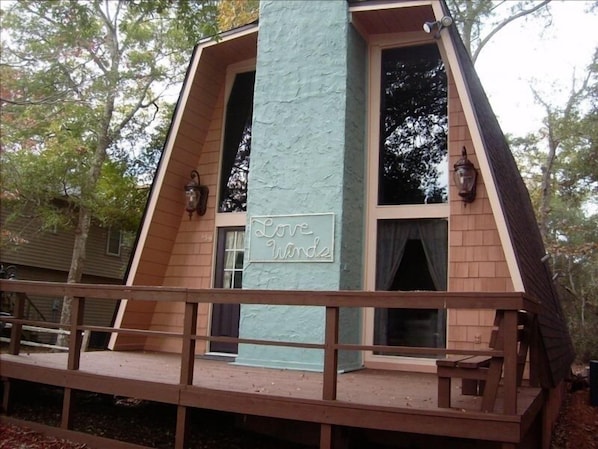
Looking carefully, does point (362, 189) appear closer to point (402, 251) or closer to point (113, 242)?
point (402, 251)

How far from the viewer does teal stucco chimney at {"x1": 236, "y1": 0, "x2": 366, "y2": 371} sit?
6992mm

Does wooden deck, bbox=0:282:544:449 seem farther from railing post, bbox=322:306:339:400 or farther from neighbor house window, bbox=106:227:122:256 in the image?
neighbor house window, bbox=106:227:122:256

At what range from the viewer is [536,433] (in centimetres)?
589

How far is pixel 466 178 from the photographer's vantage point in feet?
23.0

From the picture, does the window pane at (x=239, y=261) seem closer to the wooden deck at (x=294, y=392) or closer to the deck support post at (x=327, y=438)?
the wooden deck at (x=294, y=392)

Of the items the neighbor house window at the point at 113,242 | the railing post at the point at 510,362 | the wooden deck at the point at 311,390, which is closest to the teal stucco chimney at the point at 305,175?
the wooden deck at the point at 311,390

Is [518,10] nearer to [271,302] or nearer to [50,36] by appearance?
[50,36]

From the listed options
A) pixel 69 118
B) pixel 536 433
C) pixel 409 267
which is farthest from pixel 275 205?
pixel 69 118

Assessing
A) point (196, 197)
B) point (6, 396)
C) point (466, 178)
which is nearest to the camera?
point (6, 396)

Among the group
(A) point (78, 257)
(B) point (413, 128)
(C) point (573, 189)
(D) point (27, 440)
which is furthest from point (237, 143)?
(C) point (573, 189)

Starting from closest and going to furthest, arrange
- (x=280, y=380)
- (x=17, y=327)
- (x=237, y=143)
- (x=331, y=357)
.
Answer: (x=331, y=357) → (x=280, y=380) → (x=17, y=327) → (x=237, y=143)

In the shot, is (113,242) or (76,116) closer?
(76,116)

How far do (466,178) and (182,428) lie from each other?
4445mm

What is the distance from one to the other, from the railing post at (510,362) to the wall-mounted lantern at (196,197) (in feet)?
18.8
